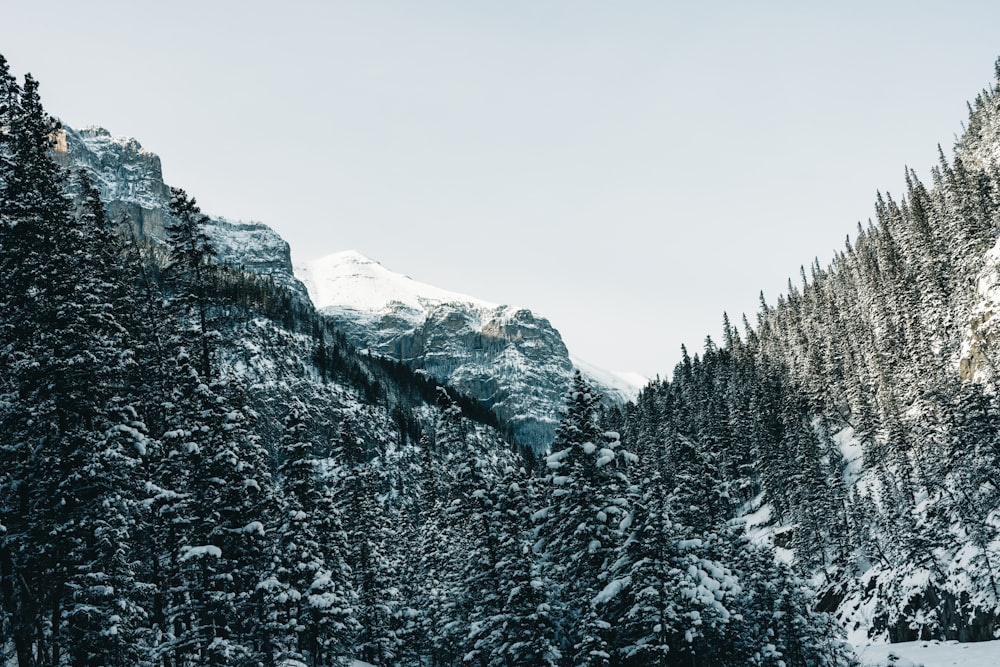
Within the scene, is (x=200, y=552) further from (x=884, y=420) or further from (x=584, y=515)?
(x=884, y=420)

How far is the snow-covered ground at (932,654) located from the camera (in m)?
43.9

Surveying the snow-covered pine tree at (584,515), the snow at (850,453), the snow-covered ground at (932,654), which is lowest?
the snow-covered ground at (932,654)

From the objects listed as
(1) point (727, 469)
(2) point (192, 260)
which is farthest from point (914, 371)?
(2) point (192, 260)

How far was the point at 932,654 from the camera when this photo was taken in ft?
160

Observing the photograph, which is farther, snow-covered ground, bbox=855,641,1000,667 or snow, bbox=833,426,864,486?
snow, bbox=833,426,864,486

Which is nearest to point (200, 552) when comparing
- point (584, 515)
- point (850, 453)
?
point (584, 515)

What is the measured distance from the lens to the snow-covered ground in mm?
43862

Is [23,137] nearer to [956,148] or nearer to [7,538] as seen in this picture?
[7,538]

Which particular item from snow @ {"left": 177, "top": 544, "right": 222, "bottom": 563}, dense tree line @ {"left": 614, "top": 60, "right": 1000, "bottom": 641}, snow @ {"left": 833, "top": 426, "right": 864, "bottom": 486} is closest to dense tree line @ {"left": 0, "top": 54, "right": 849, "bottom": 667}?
snow @ {"left": 177, "top": 544, "right": 222, "bottom": 563}

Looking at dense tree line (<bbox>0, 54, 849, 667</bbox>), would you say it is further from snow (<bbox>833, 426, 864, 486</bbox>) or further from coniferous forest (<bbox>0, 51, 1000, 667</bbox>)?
snow (<bbox>833, 426, 864, 486</bbox>)

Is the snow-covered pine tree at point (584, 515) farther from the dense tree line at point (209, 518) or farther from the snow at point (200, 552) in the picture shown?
the snow at point (200, 552)

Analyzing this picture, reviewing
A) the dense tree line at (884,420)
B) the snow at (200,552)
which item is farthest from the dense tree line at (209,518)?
the dense tree line at (884,420)

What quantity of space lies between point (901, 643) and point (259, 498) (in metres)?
54.5

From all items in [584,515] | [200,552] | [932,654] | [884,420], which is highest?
[884,420]
